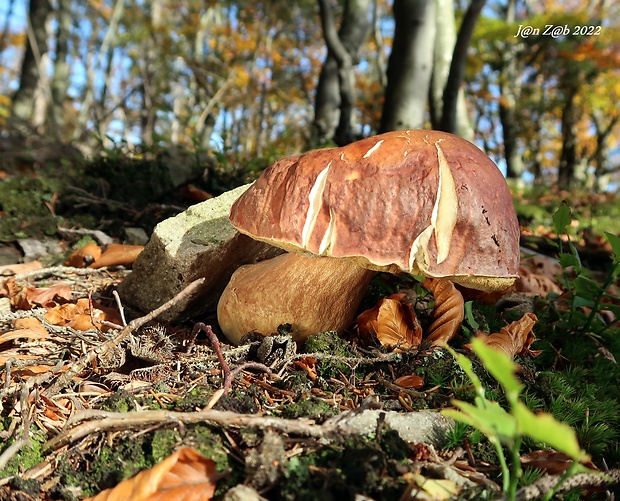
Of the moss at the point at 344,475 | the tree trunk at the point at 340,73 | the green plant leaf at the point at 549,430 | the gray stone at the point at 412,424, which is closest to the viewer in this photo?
the green plant leaf at the point at 549,430

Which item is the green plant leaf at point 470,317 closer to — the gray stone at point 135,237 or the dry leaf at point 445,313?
the dry leaf at point 445,313

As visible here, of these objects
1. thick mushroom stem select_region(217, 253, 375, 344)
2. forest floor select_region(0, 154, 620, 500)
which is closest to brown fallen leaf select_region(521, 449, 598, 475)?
forest floor select_region(0, 154, 620, 500)

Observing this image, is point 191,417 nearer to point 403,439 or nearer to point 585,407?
point 403,439

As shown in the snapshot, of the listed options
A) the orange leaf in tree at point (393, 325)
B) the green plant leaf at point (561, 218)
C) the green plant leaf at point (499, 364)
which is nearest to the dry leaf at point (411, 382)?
the orange leaf in tree at point (393, 325)

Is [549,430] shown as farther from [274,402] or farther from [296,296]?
[296,296]

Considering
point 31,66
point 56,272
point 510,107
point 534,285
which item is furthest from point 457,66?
point 510,107
